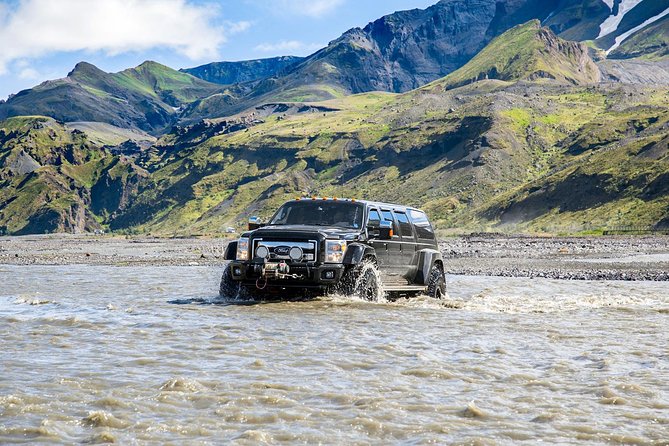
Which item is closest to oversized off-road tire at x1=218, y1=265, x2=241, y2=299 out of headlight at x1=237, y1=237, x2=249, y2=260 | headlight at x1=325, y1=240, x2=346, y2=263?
headlight at x1=237, y1=237, x2=249, y2=260

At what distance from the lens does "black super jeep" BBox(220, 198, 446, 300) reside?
53.2 feet

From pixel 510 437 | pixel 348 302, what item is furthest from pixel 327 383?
pixel 348 302

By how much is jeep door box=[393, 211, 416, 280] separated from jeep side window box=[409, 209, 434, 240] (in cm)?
41

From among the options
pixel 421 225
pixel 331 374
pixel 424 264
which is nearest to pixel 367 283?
pixel 424 264

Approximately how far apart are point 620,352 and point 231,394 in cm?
556

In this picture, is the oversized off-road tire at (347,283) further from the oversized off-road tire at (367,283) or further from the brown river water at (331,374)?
the brown river water at (331,374)

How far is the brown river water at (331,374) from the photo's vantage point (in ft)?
21.9

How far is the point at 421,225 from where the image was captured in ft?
66.5

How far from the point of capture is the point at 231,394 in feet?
25.8

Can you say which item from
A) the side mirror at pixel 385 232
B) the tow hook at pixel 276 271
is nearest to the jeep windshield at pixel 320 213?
the side mirror at pixel 385 232

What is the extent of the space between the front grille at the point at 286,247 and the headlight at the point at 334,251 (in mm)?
234

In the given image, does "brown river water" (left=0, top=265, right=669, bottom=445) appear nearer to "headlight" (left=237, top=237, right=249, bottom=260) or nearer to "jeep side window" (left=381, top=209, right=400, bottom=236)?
"headlight" (left=237, top=237, right=249, bottom=260)

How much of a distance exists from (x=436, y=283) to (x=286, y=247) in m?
4.91

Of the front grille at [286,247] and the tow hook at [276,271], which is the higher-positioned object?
the front grille at [286,247]
